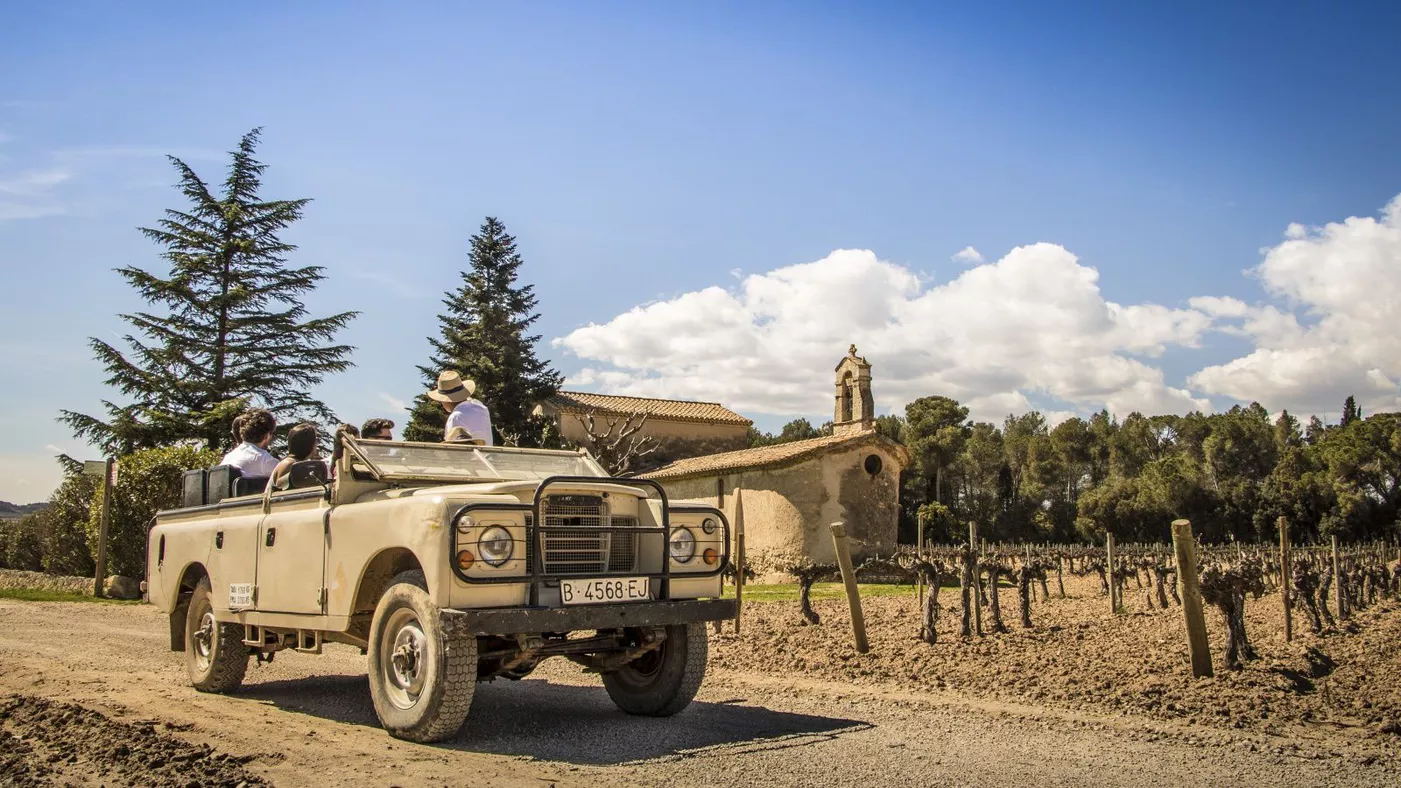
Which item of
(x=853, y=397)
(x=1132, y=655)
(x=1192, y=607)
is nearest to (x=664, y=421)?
(x=853, y=397)

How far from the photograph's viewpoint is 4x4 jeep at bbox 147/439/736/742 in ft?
19.0

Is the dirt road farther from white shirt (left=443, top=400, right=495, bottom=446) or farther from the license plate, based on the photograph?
white shirt (left=443, top=400, right=495, bottom=446)

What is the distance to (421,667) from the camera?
234 inches

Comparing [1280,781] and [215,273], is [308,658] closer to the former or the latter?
[1280,781]

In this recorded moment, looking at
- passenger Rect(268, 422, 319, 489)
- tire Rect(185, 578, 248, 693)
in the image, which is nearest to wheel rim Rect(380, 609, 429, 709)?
passenger Rect(268, 422, 319, 489)

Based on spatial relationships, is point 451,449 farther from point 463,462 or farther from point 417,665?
point 417,665

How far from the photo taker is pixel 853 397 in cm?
3262

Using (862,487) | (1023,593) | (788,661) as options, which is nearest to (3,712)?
(788,661)

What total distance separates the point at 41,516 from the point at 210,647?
25.0 m

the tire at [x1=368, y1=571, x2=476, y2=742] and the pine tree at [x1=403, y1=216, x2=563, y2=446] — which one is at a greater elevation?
the pine tree at [x1=403, y1=216, x2=563, y2=446]

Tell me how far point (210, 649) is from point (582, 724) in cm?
357

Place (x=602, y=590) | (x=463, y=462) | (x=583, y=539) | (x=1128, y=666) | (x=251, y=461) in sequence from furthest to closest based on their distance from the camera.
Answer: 1. (x=1128, y=666)
2. (x=251, y=461)
3. (x=463, y=462)
4. (x=583, y=539)
5. (x=602, y=590)

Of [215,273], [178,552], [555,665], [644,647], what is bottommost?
[555,665]

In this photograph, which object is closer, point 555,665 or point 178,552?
point 178,552
